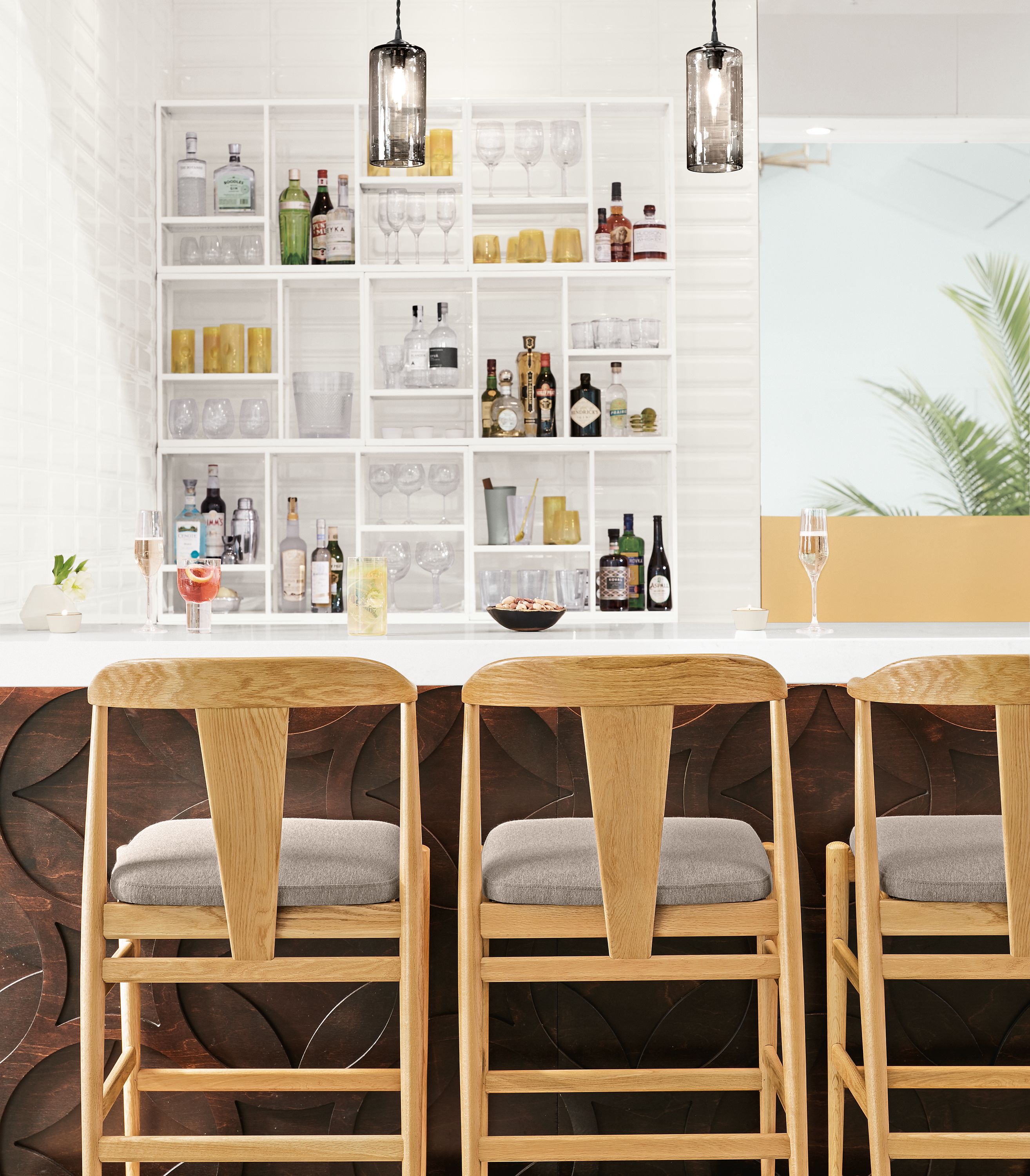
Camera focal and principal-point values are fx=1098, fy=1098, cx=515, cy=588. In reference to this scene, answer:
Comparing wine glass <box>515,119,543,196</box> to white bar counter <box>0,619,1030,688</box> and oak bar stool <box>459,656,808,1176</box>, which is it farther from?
oak bar stool <box>459,656,808,1176</box>

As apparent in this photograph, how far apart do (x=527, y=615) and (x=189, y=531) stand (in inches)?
79.9

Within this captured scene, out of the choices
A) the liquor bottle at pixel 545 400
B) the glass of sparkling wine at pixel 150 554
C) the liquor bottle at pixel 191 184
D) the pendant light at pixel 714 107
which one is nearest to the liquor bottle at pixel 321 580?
the liquor bottle at pixel 545 400

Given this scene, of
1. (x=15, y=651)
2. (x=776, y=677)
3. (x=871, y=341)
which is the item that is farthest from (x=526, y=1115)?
(x=871, y=341)

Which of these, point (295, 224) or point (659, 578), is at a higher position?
point (295, 224)

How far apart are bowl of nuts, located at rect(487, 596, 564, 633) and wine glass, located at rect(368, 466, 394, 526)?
1875mm

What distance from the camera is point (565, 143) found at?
3.77 m

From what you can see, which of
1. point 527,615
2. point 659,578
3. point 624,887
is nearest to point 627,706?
point 624,887

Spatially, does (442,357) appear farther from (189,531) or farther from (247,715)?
(247,715)

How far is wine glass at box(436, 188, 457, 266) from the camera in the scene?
379 centimetres

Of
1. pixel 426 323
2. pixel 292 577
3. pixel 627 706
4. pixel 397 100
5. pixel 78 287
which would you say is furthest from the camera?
pixel 426 323

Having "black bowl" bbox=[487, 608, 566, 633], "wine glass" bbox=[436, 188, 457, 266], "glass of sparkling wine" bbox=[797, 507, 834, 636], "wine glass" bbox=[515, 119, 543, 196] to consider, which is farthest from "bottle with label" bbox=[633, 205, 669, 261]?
"black bowl" bbox=[487, 608, 566, 633]

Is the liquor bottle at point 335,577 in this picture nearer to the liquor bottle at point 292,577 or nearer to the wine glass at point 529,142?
the liquor bottle at point 292,577

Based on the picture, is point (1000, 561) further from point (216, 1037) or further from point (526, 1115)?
point (216, 1037)

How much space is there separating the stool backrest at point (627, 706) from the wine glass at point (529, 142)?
2879 millimetres
